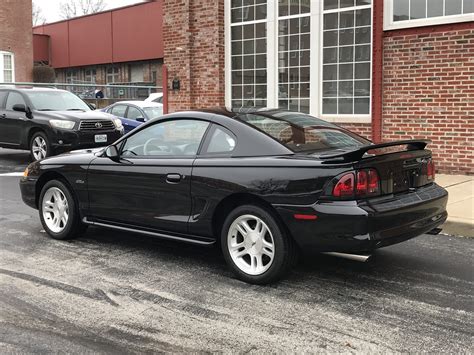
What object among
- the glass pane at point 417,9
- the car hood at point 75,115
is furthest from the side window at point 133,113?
the glass pane at point 417,9

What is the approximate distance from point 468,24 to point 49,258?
7.47 metres

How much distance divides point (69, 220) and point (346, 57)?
6.68 metres

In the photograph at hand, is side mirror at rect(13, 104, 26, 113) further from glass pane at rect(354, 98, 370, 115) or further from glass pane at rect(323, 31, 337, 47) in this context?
glass pane at rect(354, 98, 370, 115)

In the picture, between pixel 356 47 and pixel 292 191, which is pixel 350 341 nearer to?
pixel 292 191

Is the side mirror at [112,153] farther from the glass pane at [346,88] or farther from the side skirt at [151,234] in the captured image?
the glass pane at [346,88]

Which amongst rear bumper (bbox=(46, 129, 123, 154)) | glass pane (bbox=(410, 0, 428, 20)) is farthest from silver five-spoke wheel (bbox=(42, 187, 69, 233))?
glass pane (bbox=(410, 0, 428, 20))

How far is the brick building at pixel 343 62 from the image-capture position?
31.2ft

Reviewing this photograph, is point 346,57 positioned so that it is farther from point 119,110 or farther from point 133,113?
point 119,110

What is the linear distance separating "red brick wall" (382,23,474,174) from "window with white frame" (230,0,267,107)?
2868 millimetres

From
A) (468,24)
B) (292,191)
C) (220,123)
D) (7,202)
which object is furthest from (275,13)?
(292,191)

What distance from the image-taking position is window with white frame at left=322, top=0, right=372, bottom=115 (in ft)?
34.3

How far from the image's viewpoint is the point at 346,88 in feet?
35.4

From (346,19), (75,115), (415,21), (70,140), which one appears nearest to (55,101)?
(75,115)

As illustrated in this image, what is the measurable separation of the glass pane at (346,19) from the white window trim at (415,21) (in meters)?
0.71
